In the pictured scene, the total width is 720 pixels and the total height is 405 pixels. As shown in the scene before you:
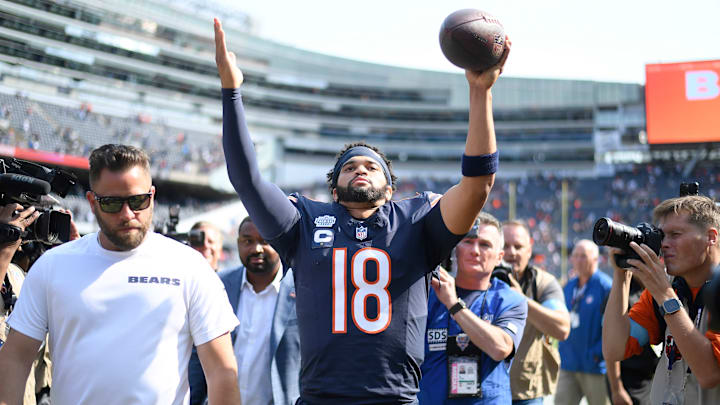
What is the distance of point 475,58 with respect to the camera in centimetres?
251

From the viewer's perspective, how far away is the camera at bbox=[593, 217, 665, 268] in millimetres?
2893

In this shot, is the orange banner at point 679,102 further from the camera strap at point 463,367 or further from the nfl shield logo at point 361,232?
the nfl shield logo at point 361,232

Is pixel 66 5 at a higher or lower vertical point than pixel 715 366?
higher

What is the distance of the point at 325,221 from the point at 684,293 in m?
1.81

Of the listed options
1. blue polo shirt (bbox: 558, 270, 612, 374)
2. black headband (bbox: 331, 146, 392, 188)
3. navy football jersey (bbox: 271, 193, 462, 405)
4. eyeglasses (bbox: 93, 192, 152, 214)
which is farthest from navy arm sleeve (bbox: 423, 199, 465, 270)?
blue polo shirt (bbox: 558, 270, 612, 374)

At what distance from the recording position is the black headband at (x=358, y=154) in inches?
119

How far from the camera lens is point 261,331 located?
13.6ft

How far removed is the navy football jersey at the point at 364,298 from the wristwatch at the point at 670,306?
100cm

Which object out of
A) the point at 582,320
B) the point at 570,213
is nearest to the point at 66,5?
the point at 570,213

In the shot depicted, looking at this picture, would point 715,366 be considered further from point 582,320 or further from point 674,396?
point 582,320

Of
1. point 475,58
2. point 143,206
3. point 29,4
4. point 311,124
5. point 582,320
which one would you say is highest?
point 29,4

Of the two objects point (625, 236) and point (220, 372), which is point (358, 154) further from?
point (625, 236)

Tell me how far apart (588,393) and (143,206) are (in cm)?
505

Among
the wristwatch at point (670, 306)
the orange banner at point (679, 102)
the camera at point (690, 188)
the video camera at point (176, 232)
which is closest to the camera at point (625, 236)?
the wristwatch at point (670, 306)
